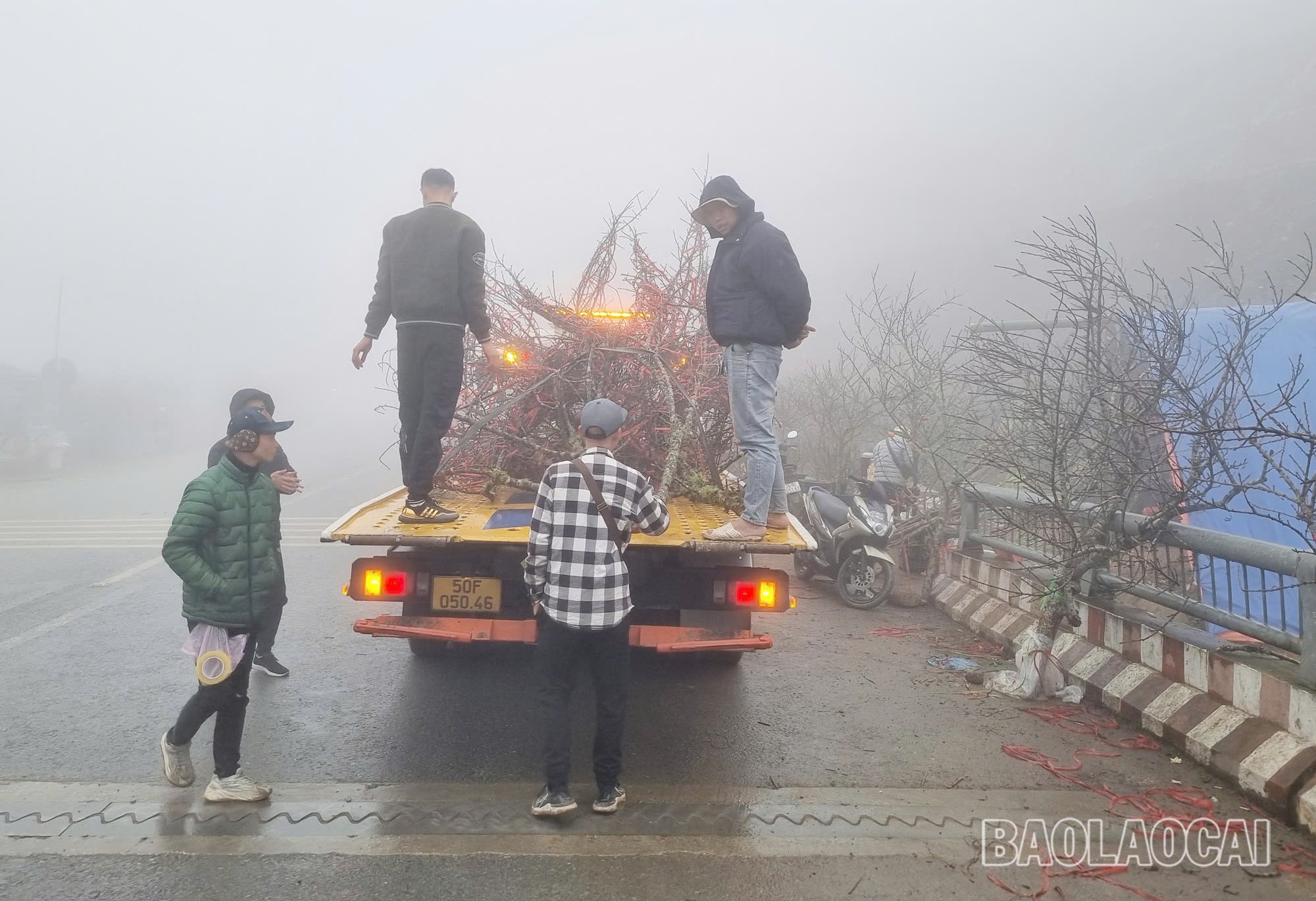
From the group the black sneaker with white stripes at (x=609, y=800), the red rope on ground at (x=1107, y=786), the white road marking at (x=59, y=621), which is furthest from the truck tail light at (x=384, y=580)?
the white road marking at (x=59, y=621)

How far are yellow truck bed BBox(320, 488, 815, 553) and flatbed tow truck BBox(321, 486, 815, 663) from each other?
0.05 feet

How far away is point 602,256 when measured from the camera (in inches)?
268

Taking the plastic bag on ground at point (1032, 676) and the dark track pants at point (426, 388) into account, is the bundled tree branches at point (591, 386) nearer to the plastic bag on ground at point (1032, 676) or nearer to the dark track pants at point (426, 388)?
the dark track pants at point (426, 388)

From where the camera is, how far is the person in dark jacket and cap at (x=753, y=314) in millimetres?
4273

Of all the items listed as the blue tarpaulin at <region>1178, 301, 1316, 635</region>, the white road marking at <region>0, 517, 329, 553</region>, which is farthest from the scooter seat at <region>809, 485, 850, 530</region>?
the white road marking at <region>0, 517, 329, 553</region>

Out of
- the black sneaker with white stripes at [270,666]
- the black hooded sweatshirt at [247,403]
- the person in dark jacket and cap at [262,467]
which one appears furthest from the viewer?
the black sneaker with white stripes at [270,666]

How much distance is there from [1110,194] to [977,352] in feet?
310

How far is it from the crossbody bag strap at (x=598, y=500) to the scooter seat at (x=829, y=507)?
4.85 metres

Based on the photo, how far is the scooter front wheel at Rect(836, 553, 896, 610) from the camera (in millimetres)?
7449

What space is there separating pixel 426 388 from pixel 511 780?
2093 mm

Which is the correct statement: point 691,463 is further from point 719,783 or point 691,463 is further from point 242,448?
point 242,448

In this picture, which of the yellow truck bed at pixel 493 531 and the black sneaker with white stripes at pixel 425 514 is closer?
the yellow truck bed at pixel 493 531

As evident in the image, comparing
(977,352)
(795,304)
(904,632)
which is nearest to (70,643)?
(795,304)

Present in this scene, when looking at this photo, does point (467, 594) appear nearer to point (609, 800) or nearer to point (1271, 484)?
point (609, 800)
